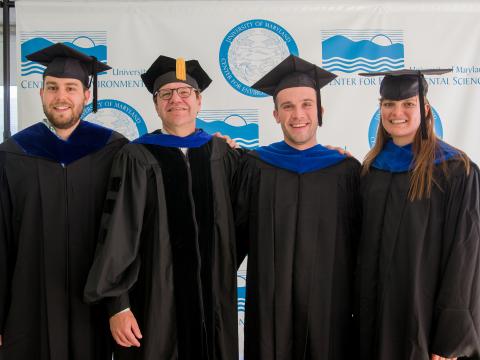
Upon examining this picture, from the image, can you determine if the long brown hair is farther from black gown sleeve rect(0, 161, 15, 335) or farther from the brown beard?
black gown sleeve rect(0, 161, 15, 335)

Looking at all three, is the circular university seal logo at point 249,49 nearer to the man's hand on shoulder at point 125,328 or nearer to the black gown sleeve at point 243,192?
the black gown sleeve at point 243,192

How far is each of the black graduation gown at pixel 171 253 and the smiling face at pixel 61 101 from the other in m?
0.37

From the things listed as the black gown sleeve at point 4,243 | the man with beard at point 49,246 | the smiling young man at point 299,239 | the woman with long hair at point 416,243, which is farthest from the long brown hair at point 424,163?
the black gown sleeve at point 4,243

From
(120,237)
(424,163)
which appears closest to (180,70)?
(120,237)

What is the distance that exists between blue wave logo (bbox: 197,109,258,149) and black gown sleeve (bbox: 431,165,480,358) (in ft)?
7.16

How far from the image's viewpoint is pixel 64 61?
254 centimetres

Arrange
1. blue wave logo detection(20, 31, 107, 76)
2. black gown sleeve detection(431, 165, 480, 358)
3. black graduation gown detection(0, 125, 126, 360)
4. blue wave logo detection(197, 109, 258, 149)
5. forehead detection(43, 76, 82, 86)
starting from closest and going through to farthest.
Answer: black gown sleeve detection(431, 165, 480, 358)
black graduation gown detection(0, 125, 126, 360)
forehead detection(43, 76, 82, 86)
blue wave logo detection(20, 31, 107, 76)
blue wave logo detection(197, 109, 258, 149)

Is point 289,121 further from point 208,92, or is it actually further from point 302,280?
point 208,92

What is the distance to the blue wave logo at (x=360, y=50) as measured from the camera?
4031mm

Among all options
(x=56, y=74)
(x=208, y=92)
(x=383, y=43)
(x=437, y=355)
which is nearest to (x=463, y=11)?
(x=383, y=43)

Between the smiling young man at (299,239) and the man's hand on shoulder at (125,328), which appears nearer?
the man's hand on shoulder at (125,328)

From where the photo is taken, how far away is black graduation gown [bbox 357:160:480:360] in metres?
2.10

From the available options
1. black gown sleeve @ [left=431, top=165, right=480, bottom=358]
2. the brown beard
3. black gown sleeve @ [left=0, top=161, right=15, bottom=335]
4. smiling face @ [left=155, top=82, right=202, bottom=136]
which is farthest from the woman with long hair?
black gown sleeve @ [left=0, top=161, right=15, bottom=335]

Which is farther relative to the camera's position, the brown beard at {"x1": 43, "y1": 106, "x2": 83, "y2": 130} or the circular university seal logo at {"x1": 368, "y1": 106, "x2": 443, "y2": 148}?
the circular university seal logo at {"x1": 368, "y1": 106, "x2": 443, "y2": 148}
